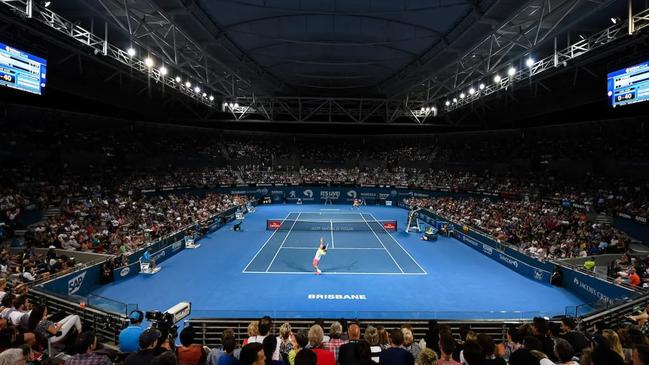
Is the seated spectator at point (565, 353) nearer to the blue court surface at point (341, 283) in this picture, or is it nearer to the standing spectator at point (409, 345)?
the standing spectator at point (409, 345)

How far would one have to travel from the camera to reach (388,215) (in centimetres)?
4128

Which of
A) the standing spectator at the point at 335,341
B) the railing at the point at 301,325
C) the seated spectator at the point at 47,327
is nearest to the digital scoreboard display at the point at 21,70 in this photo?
the seated spectator at the point at 47,327

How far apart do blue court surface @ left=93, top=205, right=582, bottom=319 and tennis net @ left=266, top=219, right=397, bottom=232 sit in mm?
3206

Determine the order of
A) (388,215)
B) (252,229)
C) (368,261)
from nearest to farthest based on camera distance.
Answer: (368,261)
(252,229)
(388,215)

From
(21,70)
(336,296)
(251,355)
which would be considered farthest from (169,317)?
(21,70)

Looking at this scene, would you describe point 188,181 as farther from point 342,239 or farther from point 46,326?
point 46,326

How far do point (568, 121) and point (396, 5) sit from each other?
30.1 meters

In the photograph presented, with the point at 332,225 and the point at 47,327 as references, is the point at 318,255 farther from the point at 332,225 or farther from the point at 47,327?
the point at 332,225

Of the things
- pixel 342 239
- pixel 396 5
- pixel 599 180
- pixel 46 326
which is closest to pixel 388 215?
pixel 342 239

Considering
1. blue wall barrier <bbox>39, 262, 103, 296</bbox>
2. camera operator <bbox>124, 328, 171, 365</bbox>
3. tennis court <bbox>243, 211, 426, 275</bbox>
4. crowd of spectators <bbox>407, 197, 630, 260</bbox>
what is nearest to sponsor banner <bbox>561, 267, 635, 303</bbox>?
crowd of spectators <bbox>407, 197, 630, 260</bbox>

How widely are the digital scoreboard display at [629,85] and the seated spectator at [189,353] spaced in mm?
19208

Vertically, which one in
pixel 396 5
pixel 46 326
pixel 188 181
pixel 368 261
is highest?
pixel 396 5

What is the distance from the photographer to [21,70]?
14828 millimetres

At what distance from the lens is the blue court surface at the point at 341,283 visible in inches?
538
